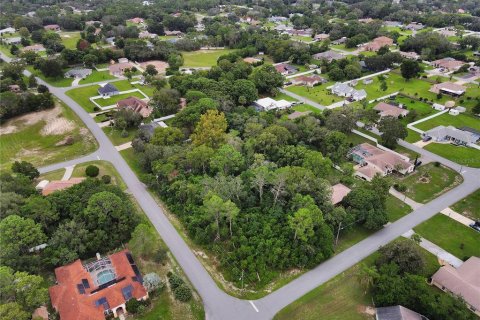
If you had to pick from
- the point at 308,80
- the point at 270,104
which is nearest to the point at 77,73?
the point at 270,104

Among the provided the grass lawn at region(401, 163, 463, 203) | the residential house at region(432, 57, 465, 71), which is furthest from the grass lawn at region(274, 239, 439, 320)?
A: the residential house at region(432, 57, 465, 71)

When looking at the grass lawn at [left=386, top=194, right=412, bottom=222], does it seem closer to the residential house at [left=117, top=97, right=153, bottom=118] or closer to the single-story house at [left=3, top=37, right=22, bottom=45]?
the residential house at [left=117, top=97, right=153, bottom=118]

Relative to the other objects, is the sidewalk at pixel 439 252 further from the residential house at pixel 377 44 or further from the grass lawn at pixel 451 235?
the residential house at pixel 377 44

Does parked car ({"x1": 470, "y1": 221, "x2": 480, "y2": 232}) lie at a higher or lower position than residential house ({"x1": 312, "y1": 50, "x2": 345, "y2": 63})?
higher

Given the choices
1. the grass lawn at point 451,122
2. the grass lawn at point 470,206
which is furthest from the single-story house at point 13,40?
the grass lawn at point 470,206

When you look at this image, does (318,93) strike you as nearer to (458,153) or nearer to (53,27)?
(458,153)

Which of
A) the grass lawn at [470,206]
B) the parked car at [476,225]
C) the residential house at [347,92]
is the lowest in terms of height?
the residential house at [347,92]
